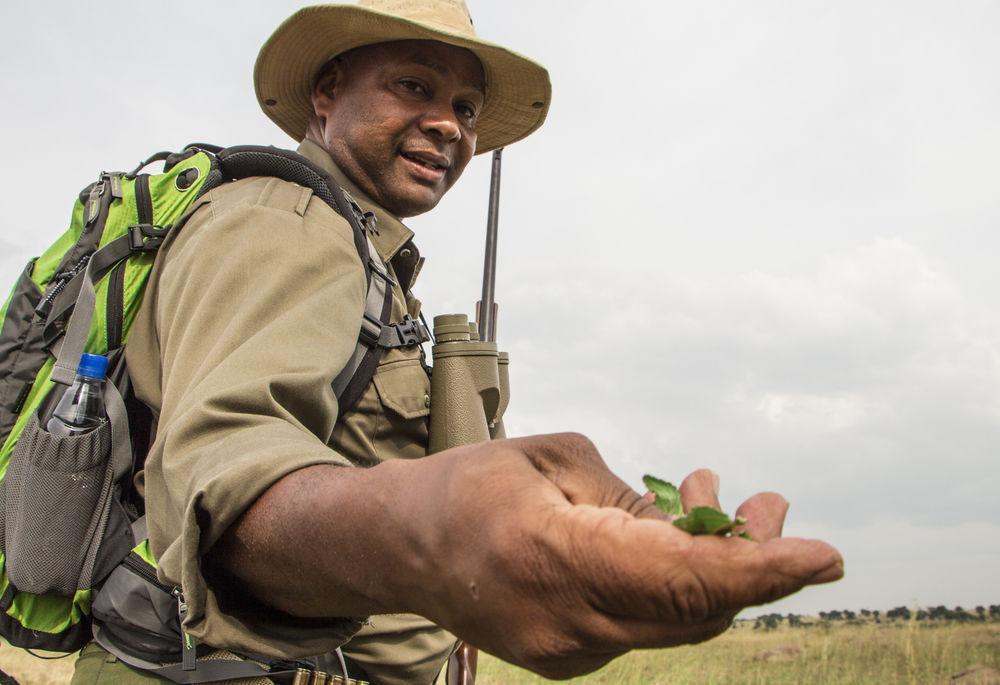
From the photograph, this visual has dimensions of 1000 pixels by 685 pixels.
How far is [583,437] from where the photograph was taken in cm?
140

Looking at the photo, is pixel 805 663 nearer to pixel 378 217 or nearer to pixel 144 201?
pixel 378 217

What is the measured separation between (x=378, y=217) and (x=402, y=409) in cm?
102

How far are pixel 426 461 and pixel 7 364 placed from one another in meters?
1.86

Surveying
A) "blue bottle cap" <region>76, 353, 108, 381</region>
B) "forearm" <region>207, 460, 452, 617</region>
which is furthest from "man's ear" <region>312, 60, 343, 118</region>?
"forearm" <region>207, 460, 452, 617</region>

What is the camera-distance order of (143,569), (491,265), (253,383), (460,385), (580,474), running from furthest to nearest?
(491,265) < (460,385) < (143,569) < (253,383) < (580,474)

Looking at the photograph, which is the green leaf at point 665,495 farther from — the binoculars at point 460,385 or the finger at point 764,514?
the binoculars at point 460,385

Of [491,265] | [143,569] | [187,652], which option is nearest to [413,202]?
[143,569]

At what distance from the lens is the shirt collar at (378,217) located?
3.38m

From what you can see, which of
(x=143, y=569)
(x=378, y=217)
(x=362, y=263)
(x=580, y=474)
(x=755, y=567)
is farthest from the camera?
(x=378, y=217)

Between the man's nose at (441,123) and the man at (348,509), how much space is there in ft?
3.66

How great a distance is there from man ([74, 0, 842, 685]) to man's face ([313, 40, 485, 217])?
3.23ft

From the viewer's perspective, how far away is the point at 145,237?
8.66 feet

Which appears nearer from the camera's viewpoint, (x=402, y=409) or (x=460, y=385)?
(x=402, y=409)

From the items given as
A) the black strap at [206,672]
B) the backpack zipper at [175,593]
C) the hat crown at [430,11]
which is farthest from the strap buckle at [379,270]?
the hat crown at [430,11]
